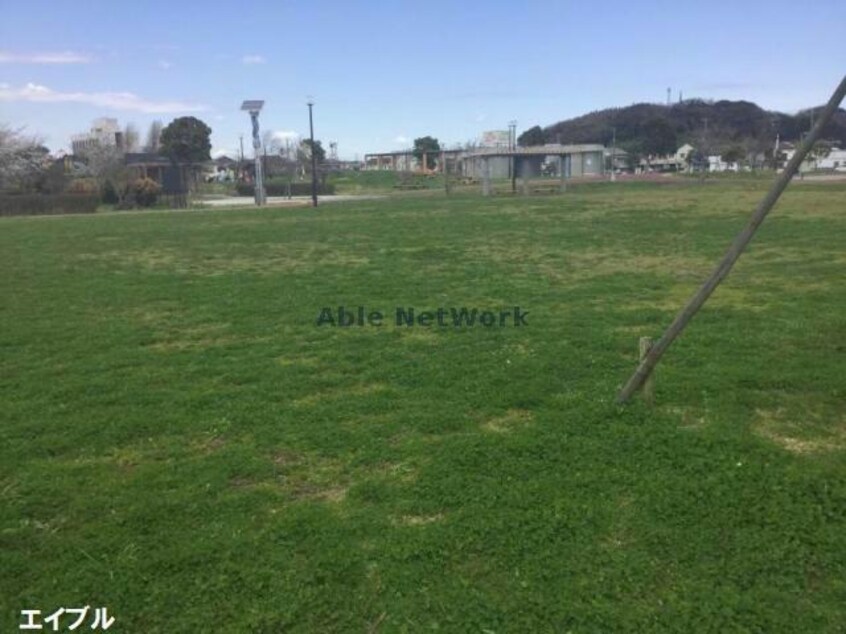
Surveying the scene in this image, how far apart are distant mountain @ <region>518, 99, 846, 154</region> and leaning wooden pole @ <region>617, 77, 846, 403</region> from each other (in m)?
69.5

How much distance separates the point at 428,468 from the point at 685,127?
356 ft

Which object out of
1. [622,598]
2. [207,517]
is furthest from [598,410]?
[207,517]

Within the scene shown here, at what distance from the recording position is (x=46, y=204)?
121 ft

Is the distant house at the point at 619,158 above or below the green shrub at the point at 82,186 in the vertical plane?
above

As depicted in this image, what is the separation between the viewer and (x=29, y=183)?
4353 centimetres

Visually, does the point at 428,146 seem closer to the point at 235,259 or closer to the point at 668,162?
the point at 668,162

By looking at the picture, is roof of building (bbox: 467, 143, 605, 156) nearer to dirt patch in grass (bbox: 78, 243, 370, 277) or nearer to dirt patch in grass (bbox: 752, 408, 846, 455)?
dirt patch in grass (bbox: 78, 243, 370, 277)

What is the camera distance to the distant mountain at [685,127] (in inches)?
3237

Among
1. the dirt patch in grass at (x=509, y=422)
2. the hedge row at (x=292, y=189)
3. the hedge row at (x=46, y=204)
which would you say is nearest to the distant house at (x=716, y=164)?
the hedge row at (x=292, y=189)

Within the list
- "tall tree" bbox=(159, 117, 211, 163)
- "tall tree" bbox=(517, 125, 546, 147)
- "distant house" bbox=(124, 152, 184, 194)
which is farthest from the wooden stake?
"tall tree" bbox=(517, 125, 546, 147)

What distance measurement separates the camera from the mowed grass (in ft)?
8.67

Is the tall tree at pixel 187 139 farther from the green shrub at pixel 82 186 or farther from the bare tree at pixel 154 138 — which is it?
the green shrub at pixel 82 186

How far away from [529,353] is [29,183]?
46305mm

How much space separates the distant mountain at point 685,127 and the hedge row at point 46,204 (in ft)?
185
